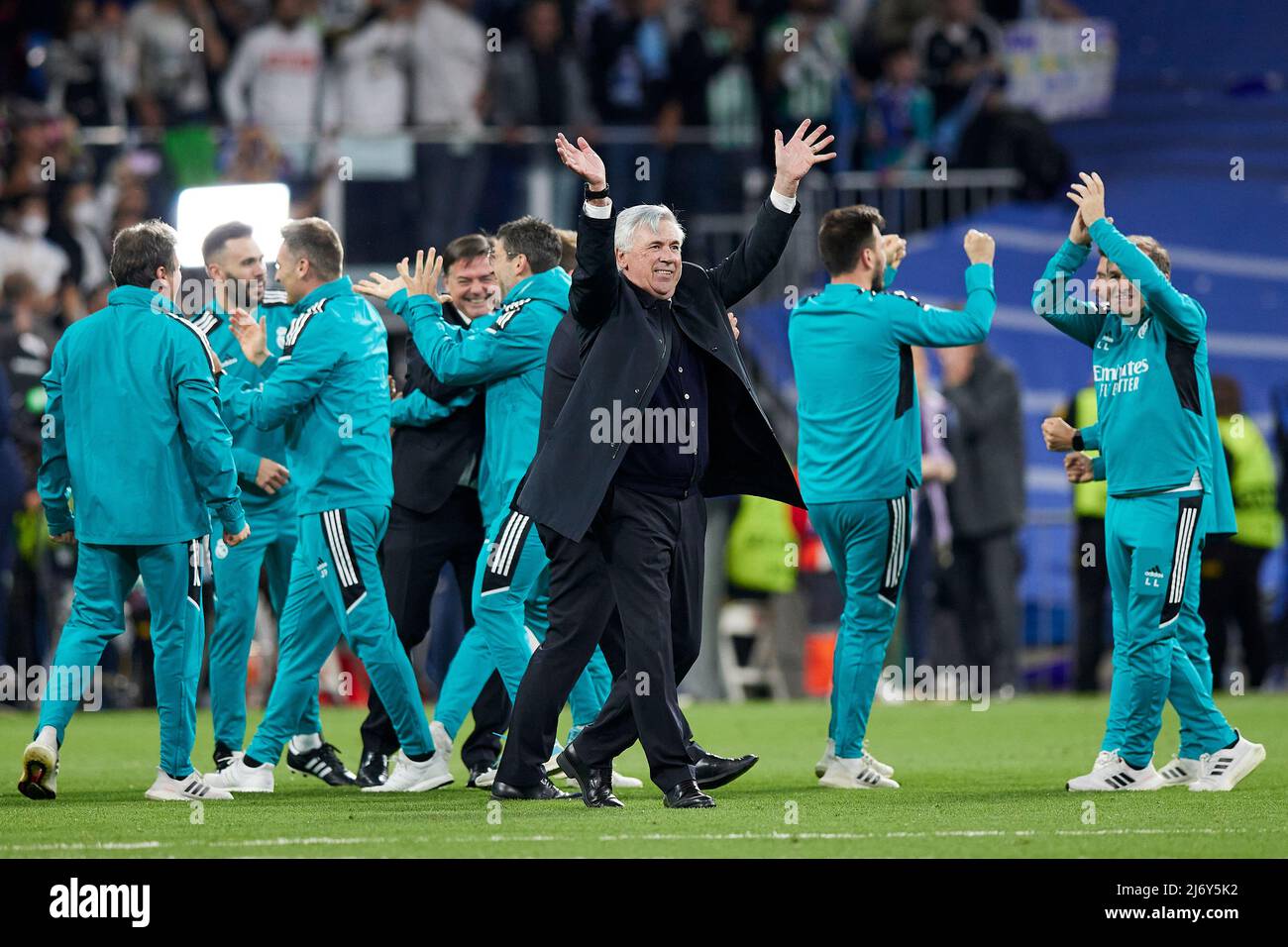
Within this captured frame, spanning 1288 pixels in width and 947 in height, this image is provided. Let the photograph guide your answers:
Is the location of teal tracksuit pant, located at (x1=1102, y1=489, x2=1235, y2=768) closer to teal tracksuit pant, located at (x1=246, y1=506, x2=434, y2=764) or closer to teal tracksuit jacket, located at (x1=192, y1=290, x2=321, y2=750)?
teal tracksuit pant, located at (x1=246, y1=506, x2=434, y2=764)

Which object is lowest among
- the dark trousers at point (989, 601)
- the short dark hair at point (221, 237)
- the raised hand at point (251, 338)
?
the dark trousers at point (989, 601)

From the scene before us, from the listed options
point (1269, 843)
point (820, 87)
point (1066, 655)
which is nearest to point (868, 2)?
point (820, 87)

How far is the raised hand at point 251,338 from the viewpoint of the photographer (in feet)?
29.3

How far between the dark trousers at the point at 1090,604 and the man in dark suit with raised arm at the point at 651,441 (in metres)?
7.04

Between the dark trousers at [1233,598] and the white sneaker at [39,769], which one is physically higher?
the white sneaker at [39,769]

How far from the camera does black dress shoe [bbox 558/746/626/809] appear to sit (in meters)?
7.64

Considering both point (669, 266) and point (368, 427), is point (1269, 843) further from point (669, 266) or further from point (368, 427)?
point (368, 427)

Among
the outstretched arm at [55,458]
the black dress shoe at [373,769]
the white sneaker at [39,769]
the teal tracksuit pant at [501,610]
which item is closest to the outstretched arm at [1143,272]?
the teal tracksuit pant at [501,610]

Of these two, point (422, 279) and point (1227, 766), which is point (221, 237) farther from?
point (1227, 766)

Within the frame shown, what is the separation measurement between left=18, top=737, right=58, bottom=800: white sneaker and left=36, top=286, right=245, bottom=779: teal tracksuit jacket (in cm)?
10

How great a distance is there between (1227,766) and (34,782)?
4.65m

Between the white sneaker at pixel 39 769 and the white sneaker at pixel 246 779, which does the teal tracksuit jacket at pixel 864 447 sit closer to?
the white sneaker at pixel 246 779

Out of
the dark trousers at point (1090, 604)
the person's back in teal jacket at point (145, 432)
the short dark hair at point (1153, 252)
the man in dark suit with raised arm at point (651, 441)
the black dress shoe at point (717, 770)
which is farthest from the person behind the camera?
the dark trousers at point (1090, 604)
